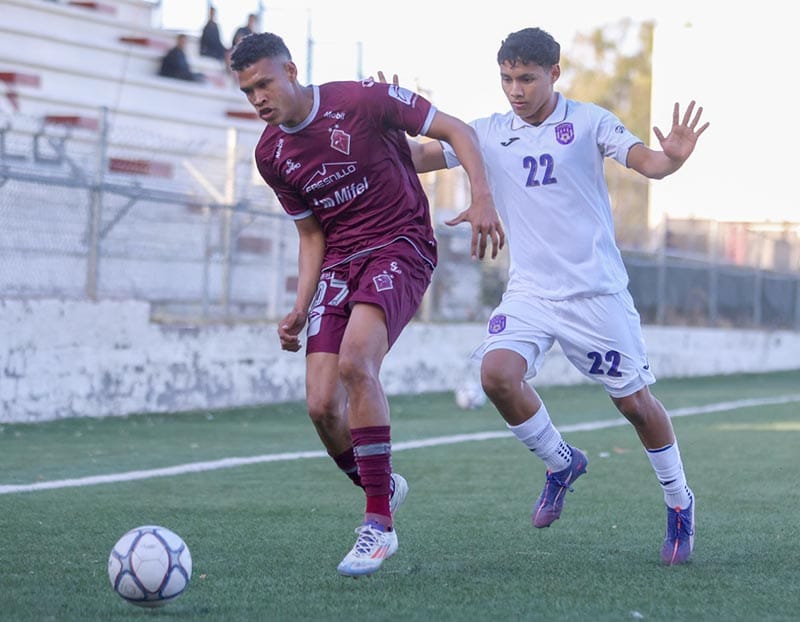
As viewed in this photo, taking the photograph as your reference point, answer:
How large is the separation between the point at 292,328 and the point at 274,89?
3.48ft

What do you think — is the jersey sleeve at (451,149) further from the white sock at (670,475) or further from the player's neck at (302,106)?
the white sock at (670,475)

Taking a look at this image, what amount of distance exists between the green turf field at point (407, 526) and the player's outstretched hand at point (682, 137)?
1.67 meters

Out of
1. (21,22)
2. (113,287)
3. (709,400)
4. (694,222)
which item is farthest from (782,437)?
(694,222)

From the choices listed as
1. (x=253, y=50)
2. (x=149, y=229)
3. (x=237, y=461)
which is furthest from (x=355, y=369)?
(x=149, y=229)

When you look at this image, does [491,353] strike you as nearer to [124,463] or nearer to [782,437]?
[124,463]

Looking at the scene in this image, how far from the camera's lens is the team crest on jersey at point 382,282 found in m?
5.59

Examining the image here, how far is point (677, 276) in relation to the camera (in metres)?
23.7

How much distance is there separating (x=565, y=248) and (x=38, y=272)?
7.32 meters

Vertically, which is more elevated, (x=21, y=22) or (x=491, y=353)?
(x=21, y=22)

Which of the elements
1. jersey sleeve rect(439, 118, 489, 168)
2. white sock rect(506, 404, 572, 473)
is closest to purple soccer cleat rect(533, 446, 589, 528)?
white sock rect(506, 404, 572, 473)

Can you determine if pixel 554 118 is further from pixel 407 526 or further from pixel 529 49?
pixel 407 526

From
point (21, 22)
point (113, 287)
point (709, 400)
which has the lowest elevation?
point (709, 400)

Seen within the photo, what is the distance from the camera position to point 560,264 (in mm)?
5938

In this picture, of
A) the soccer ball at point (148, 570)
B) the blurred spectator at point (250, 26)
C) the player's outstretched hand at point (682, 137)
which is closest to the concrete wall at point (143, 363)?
the blurred spectator at point (250, 26)
